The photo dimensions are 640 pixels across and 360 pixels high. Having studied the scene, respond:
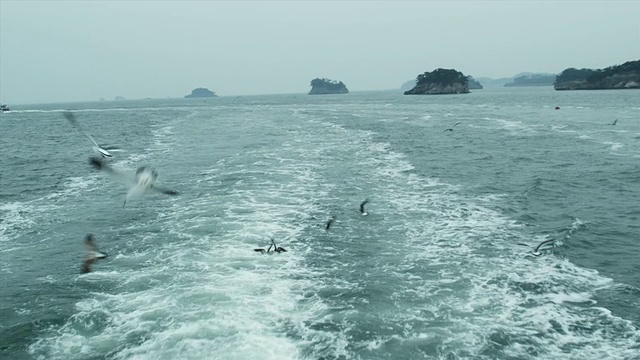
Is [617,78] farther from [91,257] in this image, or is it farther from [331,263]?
[91,257]

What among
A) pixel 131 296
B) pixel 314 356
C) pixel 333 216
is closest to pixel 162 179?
pixel 333 216

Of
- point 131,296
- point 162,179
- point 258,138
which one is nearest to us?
point 131,296

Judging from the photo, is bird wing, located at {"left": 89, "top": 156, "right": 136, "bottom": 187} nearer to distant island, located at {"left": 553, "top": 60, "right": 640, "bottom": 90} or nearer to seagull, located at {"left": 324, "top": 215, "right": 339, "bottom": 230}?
seagull, located at {"left": 324, "top": 215, "right": 339, "bottom": 230}

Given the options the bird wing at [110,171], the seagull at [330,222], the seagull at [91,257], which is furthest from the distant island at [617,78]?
the bird wing at [110,171]

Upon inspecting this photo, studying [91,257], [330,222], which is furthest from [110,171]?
[330,222]

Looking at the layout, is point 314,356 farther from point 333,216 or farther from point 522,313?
point 333,216

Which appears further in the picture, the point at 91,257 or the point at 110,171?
the point at 91,257

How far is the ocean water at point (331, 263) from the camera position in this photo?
439 inches

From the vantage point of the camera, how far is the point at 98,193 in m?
27.6

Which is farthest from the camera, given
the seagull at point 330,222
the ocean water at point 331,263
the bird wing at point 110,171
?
the seagull at point 330,222

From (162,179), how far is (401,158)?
18.8 meters

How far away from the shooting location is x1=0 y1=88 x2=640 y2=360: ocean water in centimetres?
1116

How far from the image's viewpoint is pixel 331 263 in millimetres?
15875

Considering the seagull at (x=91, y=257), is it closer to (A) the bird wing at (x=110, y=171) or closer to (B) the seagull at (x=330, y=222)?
(A) the bird wing at (x=110, y=171)
